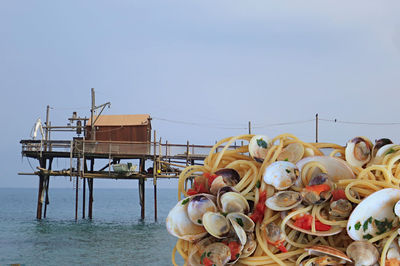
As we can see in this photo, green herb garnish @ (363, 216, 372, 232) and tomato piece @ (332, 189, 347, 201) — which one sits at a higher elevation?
tomato piece @ (332, 189, 347, 201)

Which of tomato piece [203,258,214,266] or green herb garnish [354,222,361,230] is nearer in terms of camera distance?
green herb garnish [354,222,361,230]

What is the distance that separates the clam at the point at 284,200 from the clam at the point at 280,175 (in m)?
0.04

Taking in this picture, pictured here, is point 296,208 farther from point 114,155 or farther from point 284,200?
point 114,155

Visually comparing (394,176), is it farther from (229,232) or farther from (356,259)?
(229,232)

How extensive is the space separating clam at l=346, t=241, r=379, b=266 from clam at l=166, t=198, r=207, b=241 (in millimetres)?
811

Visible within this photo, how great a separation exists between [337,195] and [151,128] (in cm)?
2936

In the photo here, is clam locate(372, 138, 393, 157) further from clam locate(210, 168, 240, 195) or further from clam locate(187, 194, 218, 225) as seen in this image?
clam locate(187, 194, 218, 225)

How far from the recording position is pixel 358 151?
309cm

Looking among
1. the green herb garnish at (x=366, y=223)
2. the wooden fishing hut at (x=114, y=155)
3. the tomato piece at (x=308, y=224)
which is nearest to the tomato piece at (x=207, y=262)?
the tomato piece at (x=308, y=224)

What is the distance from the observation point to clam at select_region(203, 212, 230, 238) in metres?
2.84

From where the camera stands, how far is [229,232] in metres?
2.88

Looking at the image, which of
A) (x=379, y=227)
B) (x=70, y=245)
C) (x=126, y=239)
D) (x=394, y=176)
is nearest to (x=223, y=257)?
(x=379, y=227)

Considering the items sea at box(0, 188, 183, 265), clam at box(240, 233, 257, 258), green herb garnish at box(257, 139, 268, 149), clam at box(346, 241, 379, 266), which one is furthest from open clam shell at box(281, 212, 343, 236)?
sea at box(0, 188, 183, 265)

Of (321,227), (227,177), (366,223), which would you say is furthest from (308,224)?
(227,177)
